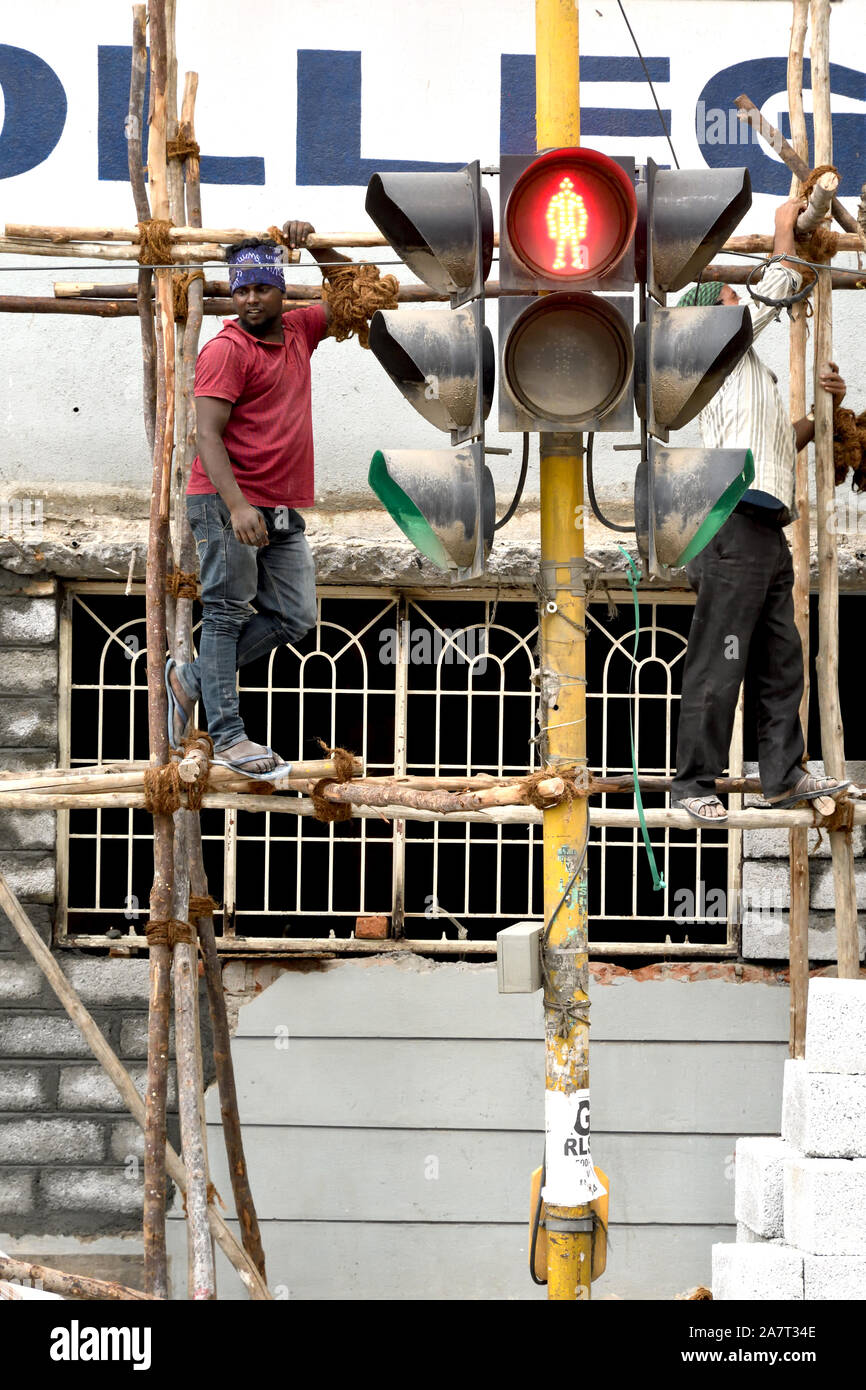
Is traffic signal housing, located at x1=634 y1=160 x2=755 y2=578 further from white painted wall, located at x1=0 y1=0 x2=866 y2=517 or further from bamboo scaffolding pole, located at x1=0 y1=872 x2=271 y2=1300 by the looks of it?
white painted wall, located at x1=0 y1=0 x2=866 y2=517

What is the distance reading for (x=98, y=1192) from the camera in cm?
722

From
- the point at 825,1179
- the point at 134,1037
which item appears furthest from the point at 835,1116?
the point at 134,1037

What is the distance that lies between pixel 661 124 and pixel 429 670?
2.84 metres

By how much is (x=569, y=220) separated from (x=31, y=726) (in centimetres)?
417

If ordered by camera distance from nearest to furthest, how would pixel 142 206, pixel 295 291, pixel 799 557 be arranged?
pixel 142 206 < pixel 799 557 < pixel 295 291

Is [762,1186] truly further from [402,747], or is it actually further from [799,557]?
[402,747]

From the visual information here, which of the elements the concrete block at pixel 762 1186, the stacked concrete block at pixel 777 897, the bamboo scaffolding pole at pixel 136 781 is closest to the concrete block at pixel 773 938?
the stacked concrete block at pixel 777 897

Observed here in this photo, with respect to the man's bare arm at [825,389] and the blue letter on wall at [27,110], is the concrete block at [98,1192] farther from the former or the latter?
the blue letter on wall at [27,110]

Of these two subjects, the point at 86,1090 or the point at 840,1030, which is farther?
the point at 86,1090

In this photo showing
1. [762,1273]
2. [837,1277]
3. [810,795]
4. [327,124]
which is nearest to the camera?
[837,1277]

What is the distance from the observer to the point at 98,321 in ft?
25.0

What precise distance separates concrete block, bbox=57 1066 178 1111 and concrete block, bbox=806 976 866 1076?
3224 millimetres

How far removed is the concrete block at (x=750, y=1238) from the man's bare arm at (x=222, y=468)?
3.15 m

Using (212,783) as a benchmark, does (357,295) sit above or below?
above
